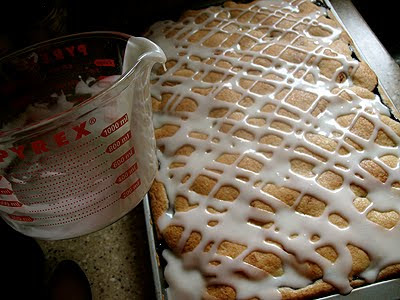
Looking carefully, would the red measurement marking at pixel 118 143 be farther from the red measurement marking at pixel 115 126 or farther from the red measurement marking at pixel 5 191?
the red measurement marking at pixel 5 191

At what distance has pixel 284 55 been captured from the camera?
118cm

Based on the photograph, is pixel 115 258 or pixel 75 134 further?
pixel 115 258

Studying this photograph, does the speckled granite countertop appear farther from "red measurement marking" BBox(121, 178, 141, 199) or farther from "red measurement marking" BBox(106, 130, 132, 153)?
"red measurement marking" BBox(106, 130, 132, 153)

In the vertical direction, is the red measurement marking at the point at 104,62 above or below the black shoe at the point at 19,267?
above

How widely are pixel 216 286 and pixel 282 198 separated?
0.23m

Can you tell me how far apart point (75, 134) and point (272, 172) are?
45cm

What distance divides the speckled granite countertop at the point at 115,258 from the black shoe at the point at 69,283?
2.1 inches

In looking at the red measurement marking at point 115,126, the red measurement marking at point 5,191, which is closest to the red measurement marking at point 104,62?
the red measurement marking at point 115,126

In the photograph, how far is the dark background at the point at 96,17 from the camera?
1031mm

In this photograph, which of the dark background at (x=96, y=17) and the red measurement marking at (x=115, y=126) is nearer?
the red measurement marking at (x=115, y=126)

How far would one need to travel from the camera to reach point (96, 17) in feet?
4.41

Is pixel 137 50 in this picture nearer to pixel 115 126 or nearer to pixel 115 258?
pixel 115 126

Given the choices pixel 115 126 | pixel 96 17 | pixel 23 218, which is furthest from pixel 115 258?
pixel 96 17

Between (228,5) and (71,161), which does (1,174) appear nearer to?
(71,161)
